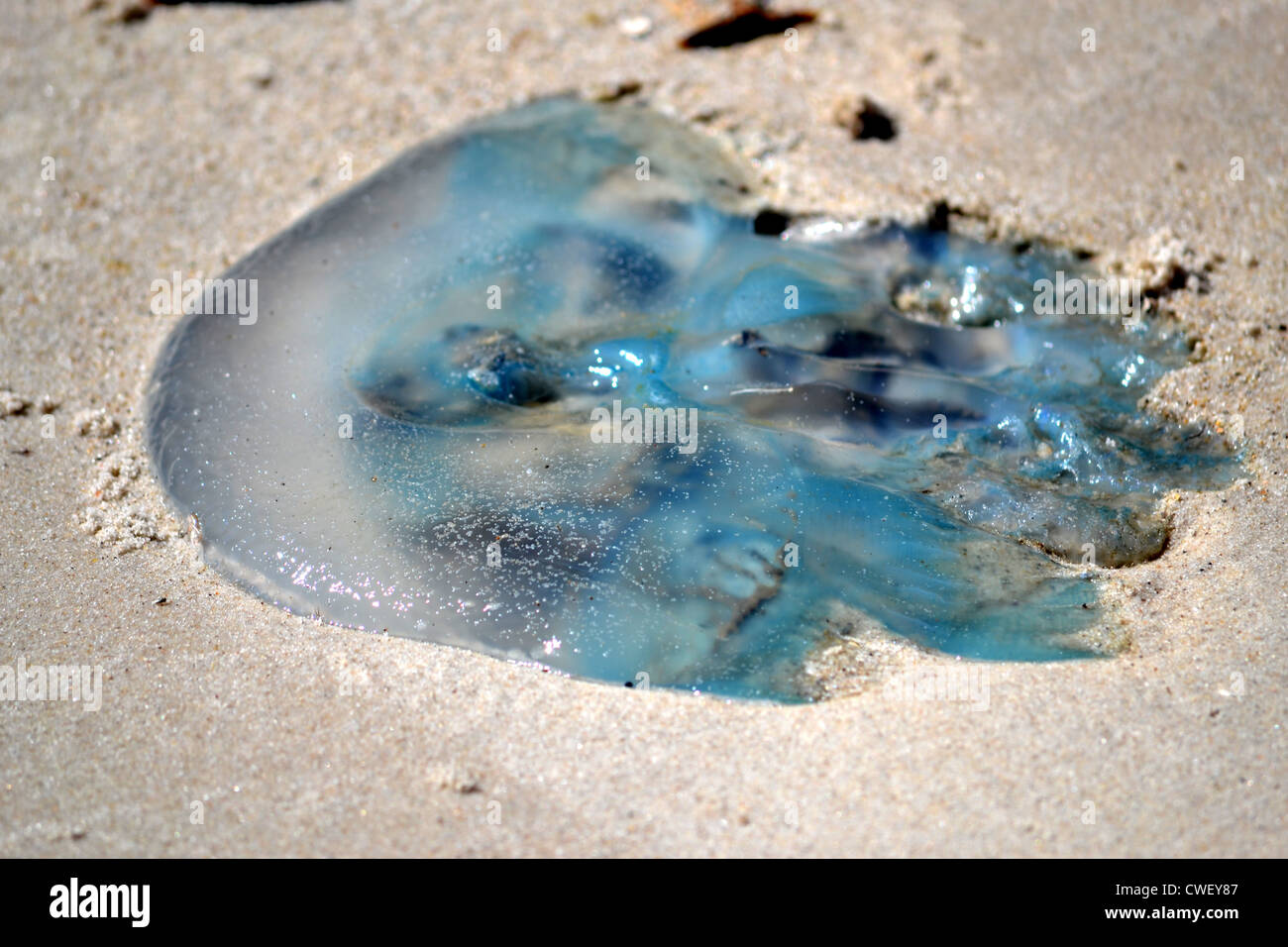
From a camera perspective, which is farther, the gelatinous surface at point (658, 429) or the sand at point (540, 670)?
the gelatinous surface at point (658, 429)

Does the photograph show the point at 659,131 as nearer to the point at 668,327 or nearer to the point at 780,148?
the point at 780,148

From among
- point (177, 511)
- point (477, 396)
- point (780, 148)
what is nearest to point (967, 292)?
point (780, 148)

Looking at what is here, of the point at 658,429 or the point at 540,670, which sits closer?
the point at 540,670

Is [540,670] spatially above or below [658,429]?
below

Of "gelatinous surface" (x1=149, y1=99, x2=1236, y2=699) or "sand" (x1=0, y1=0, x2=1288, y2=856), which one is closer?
"sand" (x1=0, y1=0, x2=1288, y2=856)
